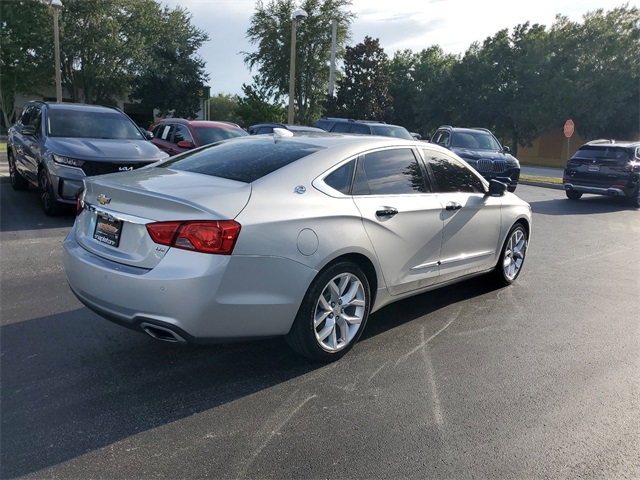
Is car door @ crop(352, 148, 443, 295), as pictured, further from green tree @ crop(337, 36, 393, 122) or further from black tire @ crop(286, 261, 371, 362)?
green tree @ crop(337, 36, 393, 122)

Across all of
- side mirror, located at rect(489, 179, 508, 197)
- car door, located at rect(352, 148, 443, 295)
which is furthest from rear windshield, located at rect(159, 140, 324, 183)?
side mirror, located at rect(489, 179, 508, 197)

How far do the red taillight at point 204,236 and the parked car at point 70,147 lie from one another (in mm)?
5661

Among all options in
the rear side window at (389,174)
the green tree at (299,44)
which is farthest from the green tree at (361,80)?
the rear side window at (389,174)

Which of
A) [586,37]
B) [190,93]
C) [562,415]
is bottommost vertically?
[562,415]

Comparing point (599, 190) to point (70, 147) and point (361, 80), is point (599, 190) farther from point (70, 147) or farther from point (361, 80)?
point (361, 80)

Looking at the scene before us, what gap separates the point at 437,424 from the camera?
3193 millimetres

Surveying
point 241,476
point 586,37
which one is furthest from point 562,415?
point 586,37

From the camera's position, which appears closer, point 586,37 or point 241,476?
point 241,476

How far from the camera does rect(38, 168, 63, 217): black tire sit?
27.2 feet

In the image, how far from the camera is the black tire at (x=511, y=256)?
19.5 feet

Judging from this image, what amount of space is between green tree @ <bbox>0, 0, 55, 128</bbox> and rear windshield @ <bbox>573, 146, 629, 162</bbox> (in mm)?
33741

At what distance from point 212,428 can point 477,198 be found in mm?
3492

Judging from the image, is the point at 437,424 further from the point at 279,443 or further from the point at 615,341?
the point at 615,341

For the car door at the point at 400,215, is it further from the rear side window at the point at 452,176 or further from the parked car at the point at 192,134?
the parked car at the point at 192,134
